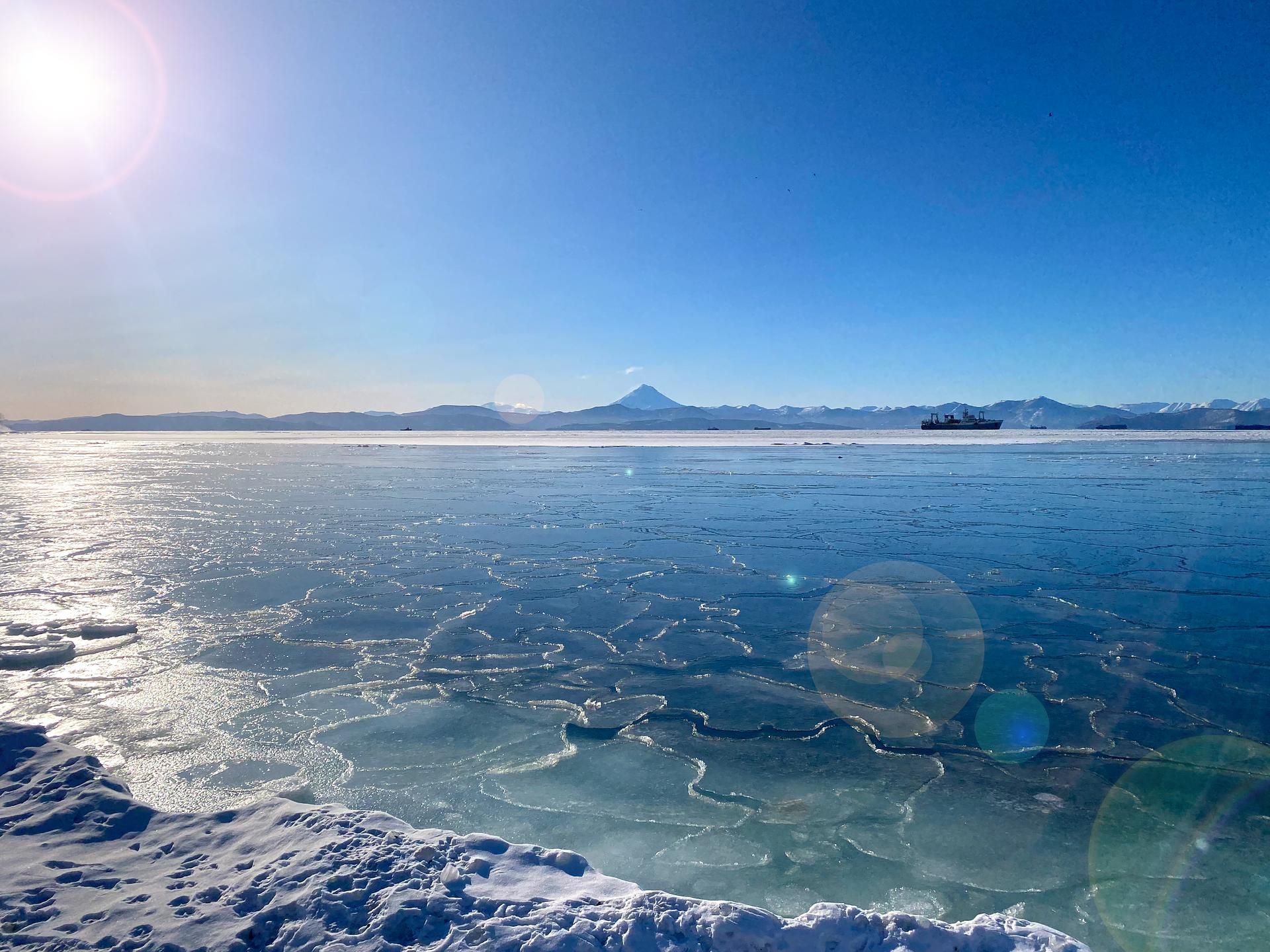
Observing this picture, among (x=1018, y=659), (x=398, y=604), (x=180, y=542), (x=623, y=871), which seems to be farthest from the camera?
(x=180, y=542)

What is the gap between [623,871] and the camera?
11.3 ft

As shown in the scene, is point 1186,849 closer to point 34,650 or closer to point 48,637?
point 34,650

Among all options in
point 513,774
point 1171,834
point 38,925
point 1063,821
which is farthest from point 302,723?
point 1171,834

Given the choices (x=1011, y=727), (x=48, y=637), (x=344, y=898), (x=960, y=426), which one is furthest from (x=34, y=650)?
(x=960, y=426)

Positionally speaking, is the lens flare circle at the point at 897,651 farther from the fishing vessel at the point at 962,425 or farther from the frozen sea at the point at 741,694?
the fishing vessel at the point at 962,425

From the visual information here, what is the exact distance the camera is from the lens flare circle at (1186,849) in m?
3.06

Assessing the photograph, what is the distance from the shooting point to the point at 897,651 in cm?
677

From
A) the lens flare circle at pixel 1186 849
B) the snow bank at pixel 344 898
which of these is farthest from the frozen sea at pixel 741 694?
the snow bank at pixel 344 898

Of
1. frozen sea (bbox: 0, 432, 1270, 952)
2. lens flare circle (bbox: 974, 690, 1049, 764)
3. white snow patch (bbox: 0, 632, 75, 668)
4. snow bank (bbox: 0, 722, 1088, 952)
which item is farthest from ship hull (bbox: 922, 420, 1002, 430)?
snow bank (bbox: 0, 722, 1088, 952)

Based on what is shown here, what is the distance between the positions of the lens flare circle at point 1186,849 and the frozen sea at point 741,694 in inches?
0.7

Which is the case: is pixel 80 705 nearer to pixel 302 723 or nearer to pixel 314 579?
pixel 302 723

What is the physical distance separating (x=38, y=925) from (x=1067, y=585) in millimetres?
10249

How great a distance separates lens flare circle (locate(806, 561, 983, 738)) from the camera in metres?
5.42

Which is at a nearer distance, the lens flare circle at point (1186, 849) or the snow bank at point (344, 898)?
the snow bank at point (344, 898)
